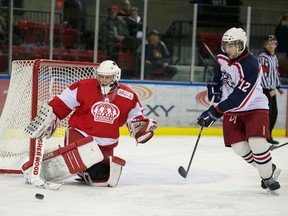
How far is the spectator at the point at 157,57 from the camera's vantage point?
9.98m

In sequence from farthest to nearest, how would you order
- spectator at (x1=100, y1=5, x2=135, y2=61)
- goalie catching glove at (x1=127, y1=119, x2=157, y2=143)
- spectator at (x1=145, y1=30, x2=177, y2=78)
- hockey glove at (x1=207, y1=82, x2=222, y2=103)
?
spectator at (x1=145, y1=30, x2=177, y2=78) < spectator at (x1=100, y1=5, x2=135, y2=61) < hockey glove at (x1=207, y1=82, x2=222, y2=103) < goalie catching glove at (x1=127, y1=119, x2=157, y2=143)

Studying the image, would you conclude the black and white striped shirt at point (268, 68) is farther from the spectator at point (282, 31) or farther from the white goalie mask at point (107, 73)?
the white goalie mask at point (107, 73)

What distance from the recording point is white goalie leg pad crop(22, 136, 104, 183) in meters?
5.12

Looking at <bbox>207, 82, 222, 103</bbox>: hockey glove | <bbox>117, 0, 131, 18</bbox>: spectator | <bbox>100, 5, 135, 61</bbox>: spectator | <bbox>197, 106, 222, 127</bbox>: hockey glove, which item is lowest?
<bbox>197, 106, 222, 127</bbox>: hockey glove

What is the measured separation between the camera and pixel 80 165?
5117 millimetres

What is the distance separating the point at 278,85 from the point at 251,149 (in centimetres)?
380

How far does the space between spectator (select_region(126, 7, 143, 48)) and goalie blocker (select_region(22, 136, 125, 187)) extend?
4721mm

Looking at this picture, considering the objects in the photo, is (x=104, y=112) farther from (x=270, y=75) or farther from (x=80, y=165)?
(x=270, y=75)

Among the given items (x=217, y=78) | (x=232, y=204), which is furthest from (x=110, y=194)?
(x=217, y=78)

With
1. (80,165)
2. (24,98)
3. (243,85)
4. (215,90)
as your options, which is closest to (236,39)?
(243,85)

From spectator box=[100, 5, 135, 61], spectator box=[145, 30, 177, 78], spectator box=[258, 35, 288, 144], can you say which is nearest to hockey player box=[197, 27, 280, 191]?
spectator box=[258, 35, 288, 144]

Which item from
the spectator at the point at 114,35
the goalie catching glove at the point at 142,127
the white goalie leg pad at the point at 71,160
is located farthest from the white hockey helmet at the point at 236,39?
the spectator at the point at 114,35

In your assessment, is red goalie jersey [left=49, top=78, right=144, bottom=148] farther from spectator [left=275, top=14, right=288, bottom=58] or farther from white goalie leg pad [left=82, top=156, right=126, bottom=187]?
spectator [left=275, top=14, right=288, bottom=58]

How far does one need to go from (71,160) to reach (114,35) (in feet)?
16.0
